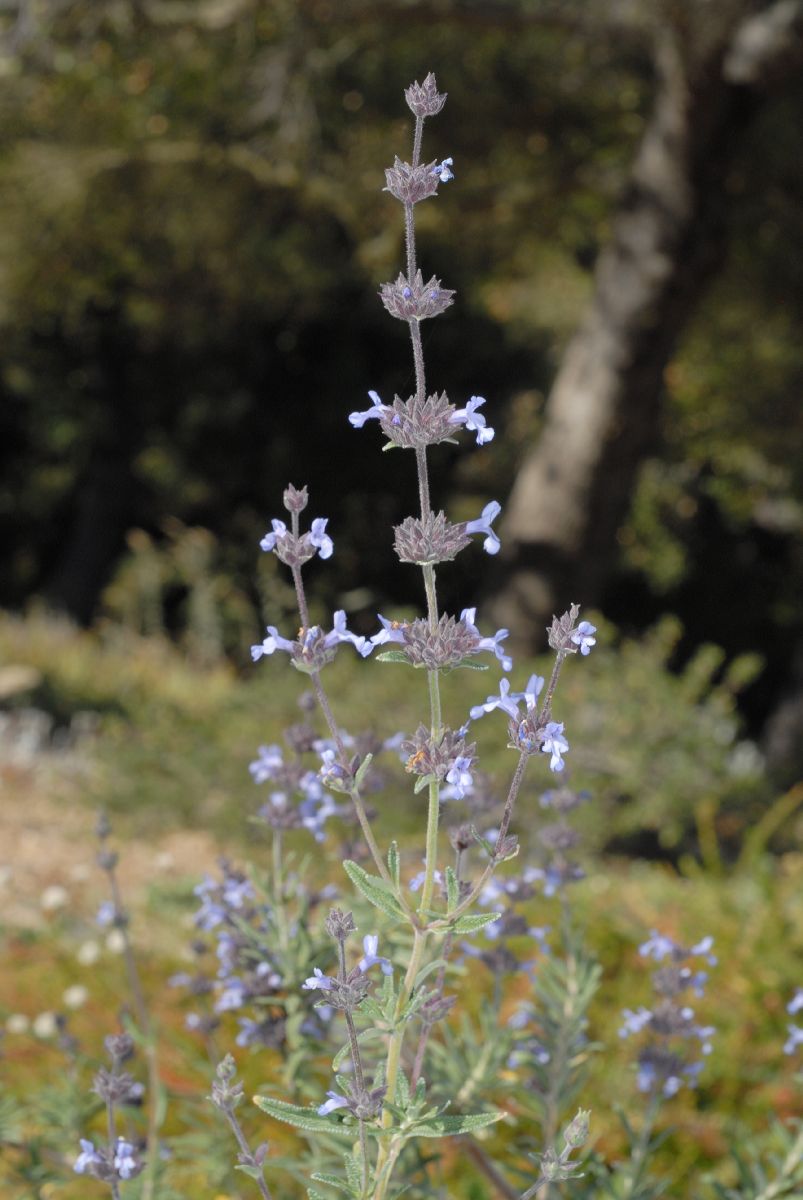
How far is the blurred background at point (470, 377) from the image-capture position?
6.44 m

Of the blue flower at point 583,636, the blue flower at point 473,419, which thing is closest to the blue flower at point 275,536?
the blue flower at point 473,419

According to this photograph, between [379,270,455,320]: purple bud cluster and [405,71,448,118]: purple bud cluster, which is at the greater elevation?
[405,71,448,118]: purple bud cluster

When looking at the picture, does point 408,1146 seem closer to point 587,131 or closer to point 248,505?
point 587,131

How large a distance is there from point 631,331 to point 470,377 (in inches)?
206

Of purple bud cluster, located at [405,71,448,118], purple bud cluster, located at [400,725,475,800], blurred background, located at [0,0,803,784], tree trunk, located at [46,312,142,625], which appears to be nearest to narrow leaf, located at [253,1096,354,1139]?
purple bud cluster, located at [400,725,475,800]

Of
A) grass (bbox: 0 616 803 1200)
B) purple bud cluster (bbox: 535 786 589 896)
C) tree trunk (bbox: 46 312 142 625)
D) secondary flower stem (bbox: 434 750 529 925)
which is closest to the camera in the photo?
secondary flower stem (bbox: 434 750 529 925)

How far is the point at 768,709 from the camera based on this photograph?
11.6 meters

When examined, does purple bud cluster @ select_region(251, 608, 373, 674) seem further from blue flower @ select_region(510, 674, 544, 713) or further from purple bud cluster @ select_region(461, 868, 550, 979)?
purple bud cluster @ select_region(461, 868, 550, 979)

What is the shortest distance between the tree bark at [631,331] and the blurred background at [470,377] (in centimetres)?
2

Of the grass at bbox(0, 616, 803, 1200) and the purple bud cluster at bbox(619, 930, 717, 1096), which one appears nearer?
the purple bud cluster at bbox(619, 930, 717, 1096)

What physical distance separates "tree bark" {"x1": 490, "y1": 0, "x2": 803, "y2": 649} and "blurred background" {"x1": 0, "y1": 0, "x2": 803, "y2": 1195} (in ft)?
0.08

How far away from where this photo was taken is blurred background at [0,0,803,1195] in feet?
A: 21.1

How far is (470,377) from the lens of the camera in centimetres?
1277


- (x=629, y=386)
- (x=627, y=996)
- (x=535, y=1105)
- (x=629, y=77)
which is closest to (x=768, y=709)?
(x=629, y=386)
